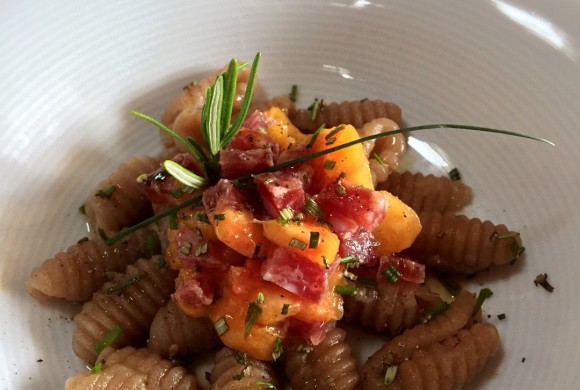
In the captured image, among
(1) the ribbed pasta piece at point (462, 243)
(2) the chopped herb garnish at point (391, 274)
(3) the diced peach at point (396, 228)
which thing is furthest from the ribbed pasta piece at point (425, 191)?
(2) the chopped herb garnish at point (391, 274)

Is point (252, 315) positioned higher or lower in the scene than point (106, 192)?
higher

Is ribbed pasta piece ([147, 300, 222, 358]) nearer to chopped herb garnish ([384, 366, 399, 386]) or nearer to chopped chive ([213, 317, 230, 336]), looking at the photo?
chopped chive ([213, 317, 230, 336])

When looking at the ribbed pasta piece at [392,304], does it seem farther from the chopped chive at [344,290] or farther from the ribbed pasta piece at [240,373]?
the ribbed pasta piece at [240,373]

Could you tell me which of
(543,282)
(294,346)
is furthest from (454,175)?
(294,346)

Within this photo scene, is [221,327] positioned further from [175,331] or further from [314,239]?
[314,239]

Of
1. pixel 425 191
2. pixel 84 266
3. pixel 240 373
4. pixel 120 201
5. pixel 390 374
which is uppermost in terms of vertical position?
pixel 425 191

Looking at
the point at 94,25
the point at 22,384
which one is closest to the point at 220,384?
the point at 22,384

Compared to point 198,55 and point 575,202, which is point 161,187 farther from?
point 575,202
